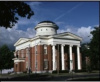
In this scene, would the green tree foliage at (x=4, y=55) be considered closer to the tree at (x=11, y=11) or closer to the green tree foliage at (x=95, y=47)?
the tree at (x=11, y=11)

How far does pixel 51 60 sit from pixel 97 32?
131 ft

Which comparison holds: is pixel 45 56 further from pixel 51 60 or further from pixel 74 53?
pixel 74 53

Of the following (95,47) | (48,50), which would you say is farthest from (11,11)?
(48,50)

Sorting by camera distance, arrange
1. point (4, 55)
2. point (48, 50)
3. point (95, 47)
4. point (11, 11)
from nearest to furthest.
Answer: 1. point (95, 47)
2. point (11, 11)
3. point (4, 55)
4. point (48, 50)

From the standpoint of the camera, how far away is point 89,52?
1476 centimetres

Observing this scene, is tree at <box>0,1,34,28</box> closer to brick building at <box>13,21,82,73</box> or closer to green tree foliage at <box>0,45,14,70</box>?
green tree foliage at <box>0,45,14,70</box>

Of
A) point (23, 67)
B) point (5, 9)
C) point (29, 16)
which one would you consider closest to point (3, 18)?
point (5, 9)

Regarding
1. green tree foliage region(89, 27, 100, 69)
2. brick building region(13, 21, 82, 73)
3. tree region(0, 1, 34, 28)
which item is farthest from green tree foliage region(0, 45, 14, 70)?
brick building region(13, 21, 82, 73)

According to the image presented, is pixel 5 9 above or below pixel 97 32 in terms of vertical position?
above

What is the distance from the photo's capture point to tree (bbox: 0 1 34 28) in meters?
15.6

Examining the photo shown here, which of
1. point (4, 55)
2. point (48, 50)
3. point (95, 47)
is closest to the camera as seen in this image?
point (95, 47)

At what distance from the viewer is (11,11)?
16.4 metres

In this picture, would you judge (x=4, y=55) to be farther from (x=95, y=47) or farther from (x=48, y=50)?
(x=48, y=50)

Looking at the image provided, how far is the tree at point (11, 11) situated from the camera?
15567 mm
